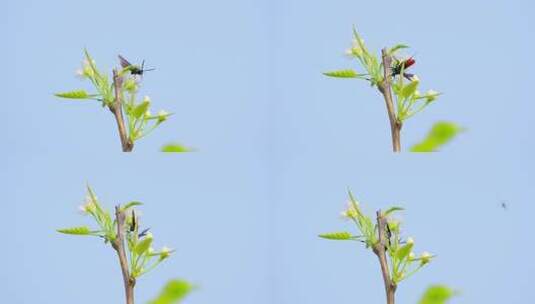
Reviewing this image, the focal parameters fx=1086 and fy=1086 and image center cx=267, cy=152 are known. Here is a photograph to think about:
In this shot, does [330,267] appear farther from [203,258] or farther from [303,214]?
[203,258]

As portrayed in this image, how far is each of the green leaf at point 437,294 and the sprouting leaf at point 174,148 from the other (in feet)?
1.66

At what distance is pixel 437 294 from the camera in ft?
6.49

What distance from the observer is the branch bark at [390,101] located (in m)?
1.95

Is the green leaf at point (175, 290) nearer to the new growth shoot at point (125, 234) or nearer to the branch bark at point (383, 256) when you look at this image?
the new growth shoot at point (125, 234)

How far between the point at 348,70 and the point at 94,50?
461 millimetres

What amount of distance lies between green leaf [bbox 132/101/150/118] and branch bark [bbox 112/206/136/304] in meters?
0.17

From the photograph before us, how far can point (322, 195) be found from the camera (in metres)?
1.96

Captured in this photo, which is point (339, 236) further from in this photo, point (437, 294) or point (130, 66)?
point (130, 66)

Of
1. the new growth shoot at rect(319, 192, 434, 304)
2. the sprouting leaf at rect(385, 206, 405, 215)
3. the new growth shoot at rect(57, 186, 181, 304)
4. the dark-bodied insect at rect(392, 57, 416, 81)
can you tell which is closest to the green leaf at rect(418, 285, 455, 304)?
the new growth shoot at rect(319, 192, 434, 304)

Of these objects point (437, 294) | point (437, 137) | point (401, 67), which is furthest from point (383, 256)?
point (401, 67)

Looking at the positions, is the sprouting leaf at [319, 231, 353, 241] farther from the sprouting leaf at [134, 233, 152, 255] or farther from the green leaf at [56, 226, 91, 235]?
the green leaf at [56, 226, 91, 235]

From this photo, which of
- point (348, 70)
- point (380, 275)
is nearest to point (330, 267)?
point (380, 275)

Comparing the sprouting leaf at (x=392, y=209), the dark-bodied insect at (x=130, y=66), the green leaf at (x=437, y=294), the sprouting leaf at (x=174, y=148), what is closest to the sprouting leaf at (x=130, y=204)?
the sprouting leaf at (x=174, y=148)

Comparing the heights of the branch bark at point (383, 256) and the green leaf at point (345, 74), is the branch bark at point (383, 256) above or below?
below
